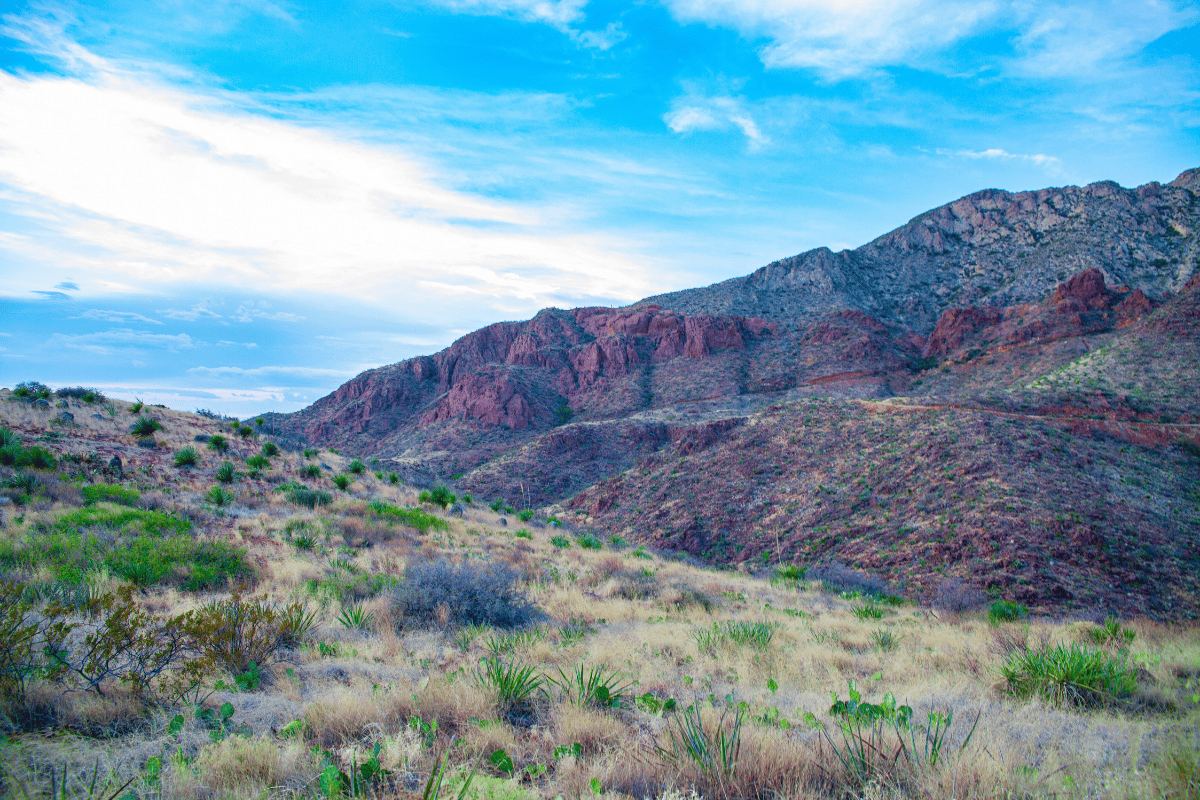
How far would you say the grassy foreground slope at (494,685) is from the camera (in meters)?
2.81

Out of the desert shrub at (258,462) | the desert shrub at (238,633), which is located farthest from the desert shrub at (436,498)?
the desert shrub at (238,633)

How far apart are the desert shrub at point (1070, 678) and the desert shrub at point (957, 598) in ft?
27.5

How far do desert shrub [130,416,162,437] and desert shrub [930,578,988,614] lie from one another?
24.5 meters

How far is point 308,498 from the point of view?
47.6 feet

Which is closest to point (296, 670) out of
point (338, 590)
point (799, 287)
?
point (338, 590)

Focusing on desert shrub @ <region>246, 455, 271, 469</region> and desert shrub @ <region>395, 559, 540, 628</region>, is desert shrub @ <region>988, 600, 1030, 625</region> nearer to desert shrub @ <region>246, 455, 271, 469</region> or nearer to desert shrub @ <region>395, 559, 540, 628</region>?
desert shrub @ <region>395, 559, 540, 628</region>

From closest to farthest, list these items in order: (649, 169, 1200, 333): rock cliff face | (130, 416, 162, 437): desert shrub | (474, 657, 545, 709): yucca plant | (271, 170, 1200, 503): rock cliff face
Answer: (474, 657, 545, 709): yucca plant
(130, 416, 162, 437): desert shrub
(271, 170, 1200, 503): rock cliff face
(649, 169, 1200, 333): rock cliff face

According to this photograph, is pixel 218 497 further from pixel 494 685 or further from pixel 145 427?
pixel 494 685

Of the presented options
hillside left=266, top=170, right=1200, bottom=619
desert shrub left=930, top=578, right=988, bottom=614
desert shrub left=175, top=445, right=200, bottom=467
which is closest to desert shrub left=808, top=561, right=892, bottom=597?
hillside left=266, top=170, right=1200, bottom=619

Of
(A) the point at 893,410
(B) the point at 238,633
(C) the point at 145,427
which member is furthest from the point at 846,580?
(C) the point at 145,427

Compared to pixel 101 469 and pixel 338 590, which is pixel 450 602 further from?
pixel 101 469

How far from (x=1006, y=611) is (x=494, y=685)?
13138 mm

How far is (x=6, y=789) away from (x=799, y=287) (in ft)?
244

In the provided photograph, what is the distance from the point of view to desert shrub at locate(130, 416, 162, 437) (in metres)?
16.8
